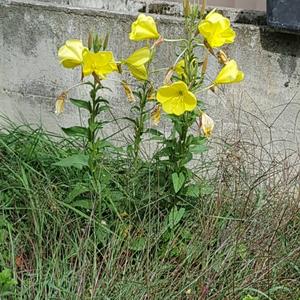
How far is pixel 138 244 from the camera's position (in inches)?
149

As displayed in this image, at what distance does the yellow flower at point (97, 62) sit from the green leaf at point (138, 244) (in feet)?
2.44

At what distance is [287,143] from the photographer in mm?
4676

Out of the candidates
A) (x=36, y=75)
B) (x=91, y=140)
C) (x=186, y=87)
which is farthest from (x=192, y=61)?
(x=36, y=75)

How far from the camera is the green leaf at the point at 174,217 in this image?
382 cm

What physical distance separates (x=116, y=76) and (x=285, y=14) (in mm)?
969

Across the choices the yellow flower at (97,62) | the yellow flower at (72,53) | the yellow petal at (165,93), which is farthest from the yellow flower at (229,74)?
the yellow flower at (72,53)

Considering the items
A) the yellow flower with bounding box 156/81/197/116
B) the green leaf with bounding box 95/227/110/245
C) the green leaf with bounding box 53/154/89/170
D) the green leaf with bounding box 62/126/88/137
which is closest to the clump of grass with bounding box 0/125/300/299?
the green leaf with bounding box 95/227/110/245

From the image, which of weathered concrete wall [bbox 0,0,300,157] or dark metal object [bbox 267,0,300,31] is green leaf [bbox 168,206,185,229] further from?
dark metal object [bbox 267,0,300,31]

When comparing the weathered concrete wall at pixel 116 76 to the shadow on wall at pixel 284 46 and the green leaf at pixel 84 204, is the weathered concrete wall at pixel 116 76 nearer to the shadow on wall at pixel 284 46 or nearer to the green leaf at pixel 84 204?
the shadow on wall at pixel 284 46

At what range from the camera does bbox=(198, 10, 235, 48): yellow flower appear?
11.7 feet

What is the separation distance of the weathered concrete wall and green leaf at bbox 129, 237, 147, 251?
966 millimetres

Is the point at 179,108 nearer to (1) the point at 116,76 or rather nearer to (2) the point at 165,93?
(2) the point at 165,93

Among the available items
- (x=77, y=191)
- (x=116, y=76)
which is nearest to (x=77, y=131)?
(x=77, y=191)

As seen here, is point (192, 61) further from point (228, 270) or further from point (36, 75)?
point (36, 75)
